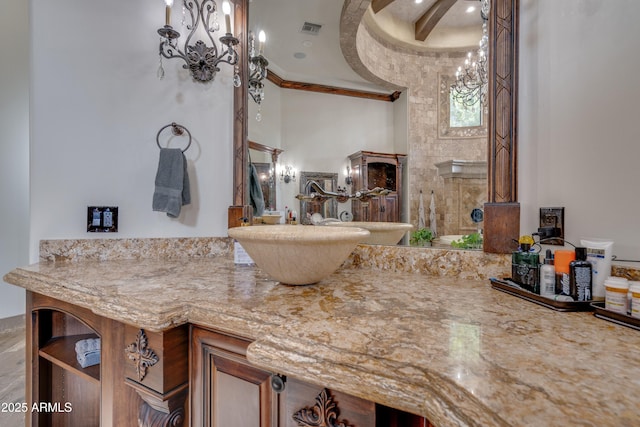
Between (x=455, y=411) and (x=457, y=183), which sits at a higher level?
(x=457, y=183)

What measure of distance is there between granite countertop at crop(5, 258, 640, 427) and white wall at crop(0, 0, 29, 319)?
7.79 feet

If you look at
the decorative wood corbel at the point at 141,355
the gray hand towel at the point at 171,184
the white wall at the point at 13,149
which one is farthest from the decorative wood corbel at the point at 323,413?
the white wall at the point at 13,149

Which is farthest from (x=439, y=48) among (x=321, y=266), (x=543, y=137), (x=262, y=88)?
(x=321, y=266)

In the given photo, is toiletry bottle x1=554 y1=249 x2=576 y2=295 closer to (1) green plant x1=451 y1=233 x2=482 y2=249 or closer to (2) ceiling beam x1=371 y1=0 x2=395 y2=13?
(1) green plant x1=451 y1=233 x2=482 y2=249

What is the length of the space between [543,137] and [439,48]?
0.52 meters

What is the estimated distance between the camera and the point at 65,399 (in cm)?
124

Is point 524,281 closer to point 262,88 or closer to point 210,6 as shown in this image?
point 262,88

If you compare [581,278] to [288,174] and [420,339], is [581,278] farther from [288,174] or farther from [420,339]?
[288,174]

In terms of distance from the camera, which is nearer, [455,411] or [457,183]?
[455,411]

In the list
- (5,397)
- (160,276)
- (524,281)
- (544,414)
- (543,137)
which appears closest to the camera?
(544,414)

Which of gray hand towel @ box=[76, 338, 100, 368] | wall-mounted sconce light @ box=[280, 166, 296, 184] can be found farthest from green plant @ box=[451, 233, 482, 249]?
gray hand towel @ box=[76, 338, 100, 368]

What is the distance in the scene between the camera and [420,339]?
1.64 ft

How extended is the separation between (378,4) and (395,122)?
55cm

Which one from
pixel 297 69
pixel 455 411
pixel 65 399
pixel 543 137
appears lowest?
pixel 65 399
